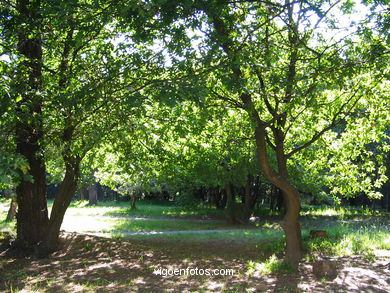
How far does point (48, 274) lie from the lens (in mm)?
8078

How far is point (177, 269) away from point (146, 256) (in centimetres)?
172

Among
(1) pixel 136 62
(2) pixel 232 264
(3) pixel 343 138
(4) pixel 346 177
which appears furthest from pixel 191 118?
(4) pixel 346 177

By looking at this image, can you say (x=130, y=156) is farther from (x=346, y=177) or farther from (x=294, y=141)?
(x=346, y=177)

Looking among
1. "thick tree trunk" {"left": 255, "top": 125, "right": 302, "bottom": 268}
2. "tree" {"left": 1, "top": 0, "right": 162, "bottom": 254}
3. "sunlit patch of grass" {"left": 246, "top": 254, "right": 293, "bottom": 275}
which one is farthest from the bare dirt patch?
"tree" {"left": 1, "top": 0, "right": 162, "bottom": 254}

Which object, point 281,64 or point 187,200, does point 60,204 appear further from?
point 187,200

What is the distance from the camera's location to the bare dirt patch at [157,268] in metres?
6.85

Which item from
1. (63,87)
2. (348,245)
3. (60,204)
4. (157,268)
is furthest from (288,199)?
(60,204)

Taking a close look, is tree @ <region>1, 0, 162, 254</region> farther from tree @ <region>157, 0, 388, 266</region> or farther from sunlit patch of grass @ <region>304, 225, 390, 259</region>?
sunlit patch of grass @ <region>304, 225, 390, 259</region>

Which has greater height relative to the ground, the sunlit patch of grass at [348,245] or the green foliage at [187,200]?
the green foliage at [187,200]

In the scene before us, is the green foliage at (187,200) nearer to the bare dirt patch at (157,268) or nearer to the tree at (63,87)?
the bare dirt patch at (157,268)

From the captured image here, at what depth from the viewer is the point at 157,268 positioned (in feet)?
27.7

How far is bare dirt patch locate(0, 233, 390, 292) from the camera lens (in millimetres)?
Answer: 6848

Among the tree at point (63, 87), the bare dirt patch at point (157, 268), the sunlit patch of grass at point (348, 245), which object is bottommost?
the bare dirt patch at point (157, 268)

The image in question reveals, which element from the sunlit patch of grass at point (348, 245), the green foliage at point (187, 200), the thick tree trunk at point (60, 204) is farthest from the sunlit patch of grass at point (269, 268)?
the green foliage at point (187, 200)
